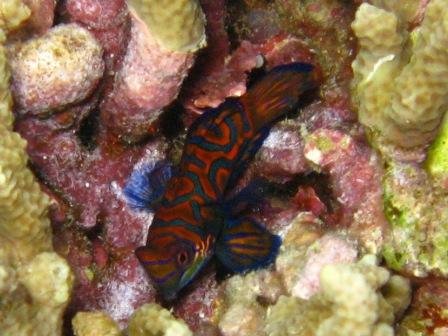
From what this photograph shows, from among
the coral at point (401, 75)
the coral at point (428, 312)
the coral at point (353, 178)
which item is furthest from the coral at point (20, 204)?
the coral at point (428, 312)

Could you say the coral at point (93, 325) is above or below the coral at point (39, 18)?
below

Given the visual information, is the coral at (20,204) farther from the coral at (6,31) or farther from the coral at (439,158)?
the coral at (439,158)


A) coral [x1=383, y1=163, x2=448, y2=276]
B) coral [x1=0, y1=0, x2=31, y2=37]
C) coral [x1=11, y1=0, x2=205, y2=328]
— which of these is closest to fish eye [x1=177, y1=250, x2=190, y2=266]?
coral [x1=11, y1=0, x2=205, y2=328]

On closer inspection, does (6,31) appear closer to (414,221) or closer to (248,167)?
(248,167)

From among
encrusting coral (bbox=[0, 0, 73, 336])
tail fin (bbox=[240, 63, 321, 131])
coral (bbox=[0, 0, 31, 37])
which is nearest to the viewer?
encrusting coral (bbox=[0, 0, 73, 336])

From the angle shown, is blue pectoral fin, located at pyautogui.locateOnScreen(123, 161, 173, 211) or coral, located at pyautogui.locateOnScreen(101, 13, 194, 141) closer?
coral, located at pyautogui.locateOnScreen(101, 13, 194, 141)

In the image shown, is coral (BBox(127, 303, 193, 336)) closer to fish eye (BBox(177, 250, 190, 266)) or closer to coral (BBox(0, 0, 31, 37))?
fish eye (BBox(177, 250, 190, 266))
